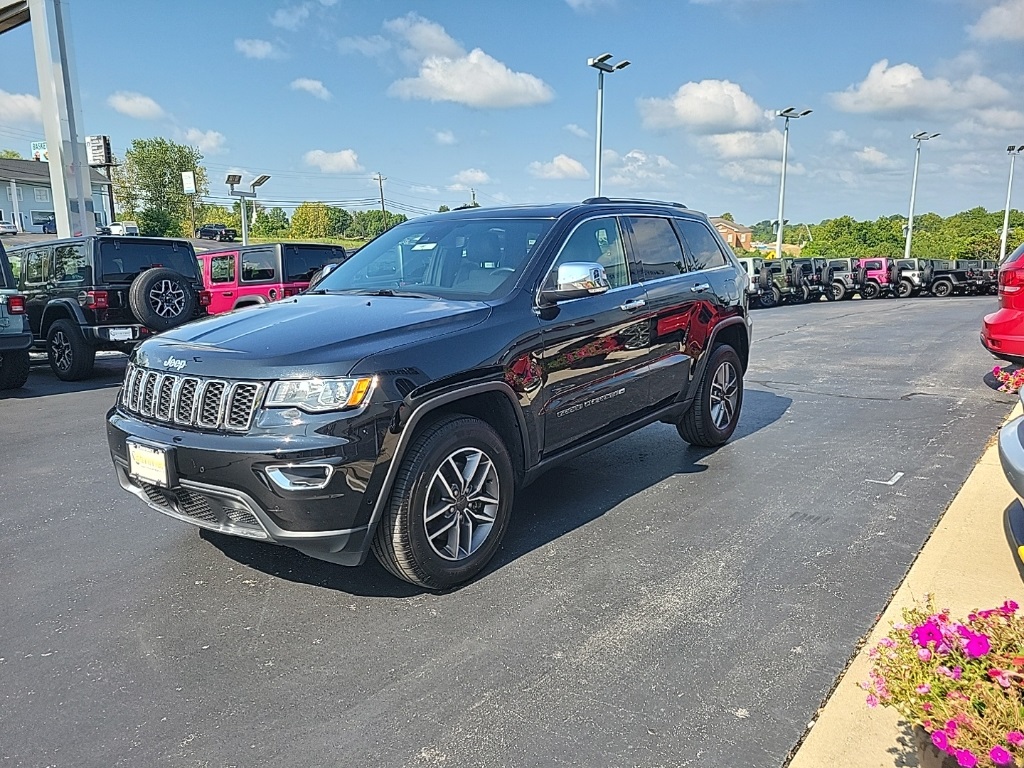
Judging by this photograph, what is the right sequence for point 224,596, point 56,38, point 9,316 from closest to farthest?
point 224,596 → point 9,316 → point 56,38

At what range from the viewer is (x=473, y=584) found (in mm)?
3504

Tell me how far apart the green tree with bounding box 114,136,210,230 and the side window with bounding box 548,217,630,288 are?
222 feet

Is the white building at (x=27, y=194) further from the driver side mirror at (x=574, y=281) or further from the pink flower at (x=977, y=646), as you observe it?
the pink flower at (x=977, y=646)

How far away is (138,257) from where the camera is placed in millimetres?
10055

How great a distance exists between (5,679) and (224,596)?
854 millimetres

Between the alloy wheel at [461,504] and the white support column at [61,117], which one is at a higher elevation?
the white support column at [61,117]

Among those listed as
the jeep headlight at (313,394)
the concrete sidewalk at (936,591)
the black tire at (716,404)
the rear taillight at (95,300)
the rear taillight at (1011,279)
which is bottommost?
the concrete sidewalk at (936,591)

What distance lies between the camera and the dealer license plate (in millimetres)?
3125

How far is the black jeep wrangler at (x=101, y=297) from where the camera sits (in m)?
9.50

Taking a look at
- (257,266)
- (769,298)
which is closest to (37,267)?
(257,266)

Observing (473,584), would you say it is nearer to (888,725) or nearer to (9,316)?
(888,725)

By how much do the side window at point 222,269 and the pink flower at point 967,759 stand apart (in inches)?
527

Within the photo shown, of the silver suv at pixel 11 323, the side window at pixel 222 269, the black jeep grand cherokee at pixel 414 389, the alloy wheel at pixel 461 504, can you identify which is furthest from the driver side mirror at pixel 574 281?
the side window at pixel 222 269

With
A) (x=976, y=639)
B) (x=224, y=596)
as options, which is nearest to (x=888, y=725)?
(x=976, y=639)
